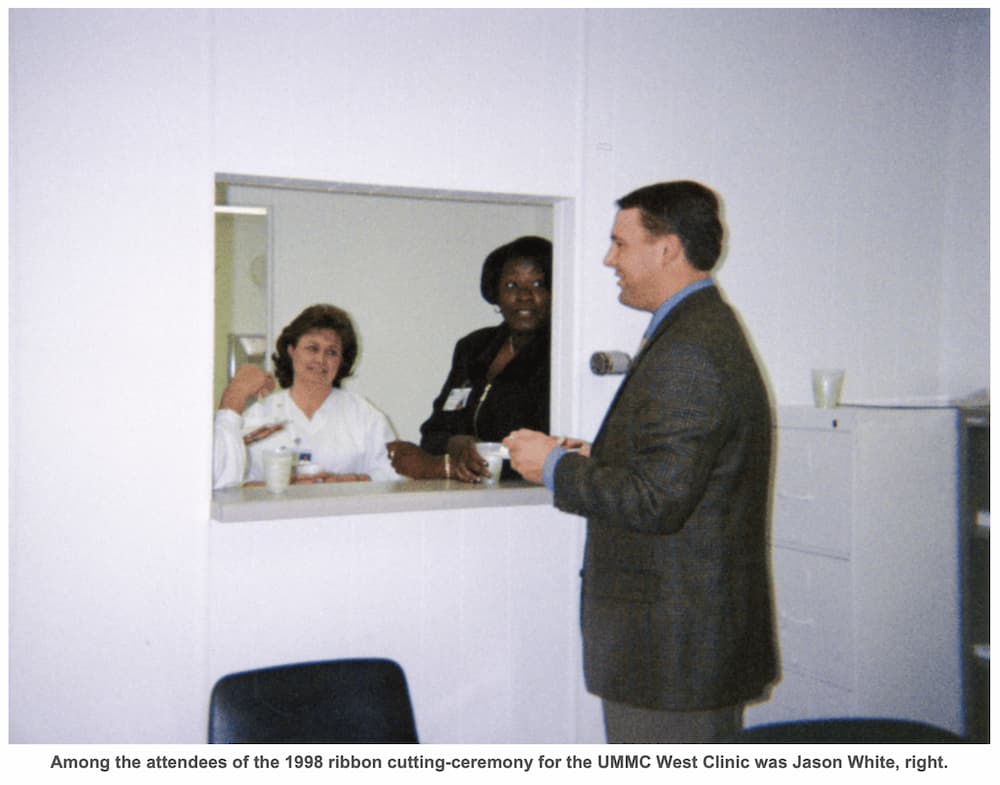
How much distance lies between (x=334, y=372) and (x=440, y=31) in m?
1.43

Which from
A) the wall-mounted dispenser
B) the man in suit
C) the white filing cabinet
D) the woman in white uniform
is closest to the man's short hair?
the man in suit

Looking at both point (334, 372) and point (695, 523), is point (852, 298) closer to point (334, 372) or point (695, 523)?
point (695, 523)

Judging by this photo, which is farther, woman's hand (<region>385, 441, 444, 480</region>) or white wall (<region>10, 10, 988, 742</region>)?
woman's hand (<region>385, 441, 444, 480</region>)

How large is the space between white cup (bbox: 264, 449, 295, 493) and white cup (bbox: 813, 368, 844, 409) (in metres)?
1.53

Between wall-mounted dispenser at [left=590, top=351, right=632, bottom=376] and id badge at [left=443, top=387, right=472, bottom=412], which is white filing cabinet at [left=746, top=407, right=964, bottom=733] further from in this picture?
id badge at [left=443, top=387, right=472, bottom=412]

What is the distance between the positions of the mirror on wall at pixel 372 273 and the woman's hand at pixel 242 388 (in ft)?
→ 5.74

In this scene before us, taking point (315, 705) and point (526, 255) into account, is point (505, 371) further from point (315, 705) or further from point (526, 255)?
point (315, 705)

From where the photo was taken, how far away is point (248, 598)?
2174mm

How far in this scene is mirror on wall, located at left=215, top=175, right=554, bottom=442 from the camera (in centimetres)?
416

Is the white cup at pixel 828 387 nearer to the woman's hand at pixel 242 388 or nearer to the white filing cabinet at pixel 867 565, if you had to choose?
the white filing cabinet at pixel 867 565

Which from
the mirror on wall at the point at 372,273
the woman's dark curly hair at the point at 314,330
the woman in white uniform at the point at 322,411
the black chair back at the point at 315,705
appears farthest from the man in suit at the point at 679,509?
the mirror on wall at the point at 372,273

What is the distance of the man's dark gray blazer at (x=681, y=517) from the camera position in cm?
158

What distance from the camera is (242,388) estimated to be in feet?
7.92
